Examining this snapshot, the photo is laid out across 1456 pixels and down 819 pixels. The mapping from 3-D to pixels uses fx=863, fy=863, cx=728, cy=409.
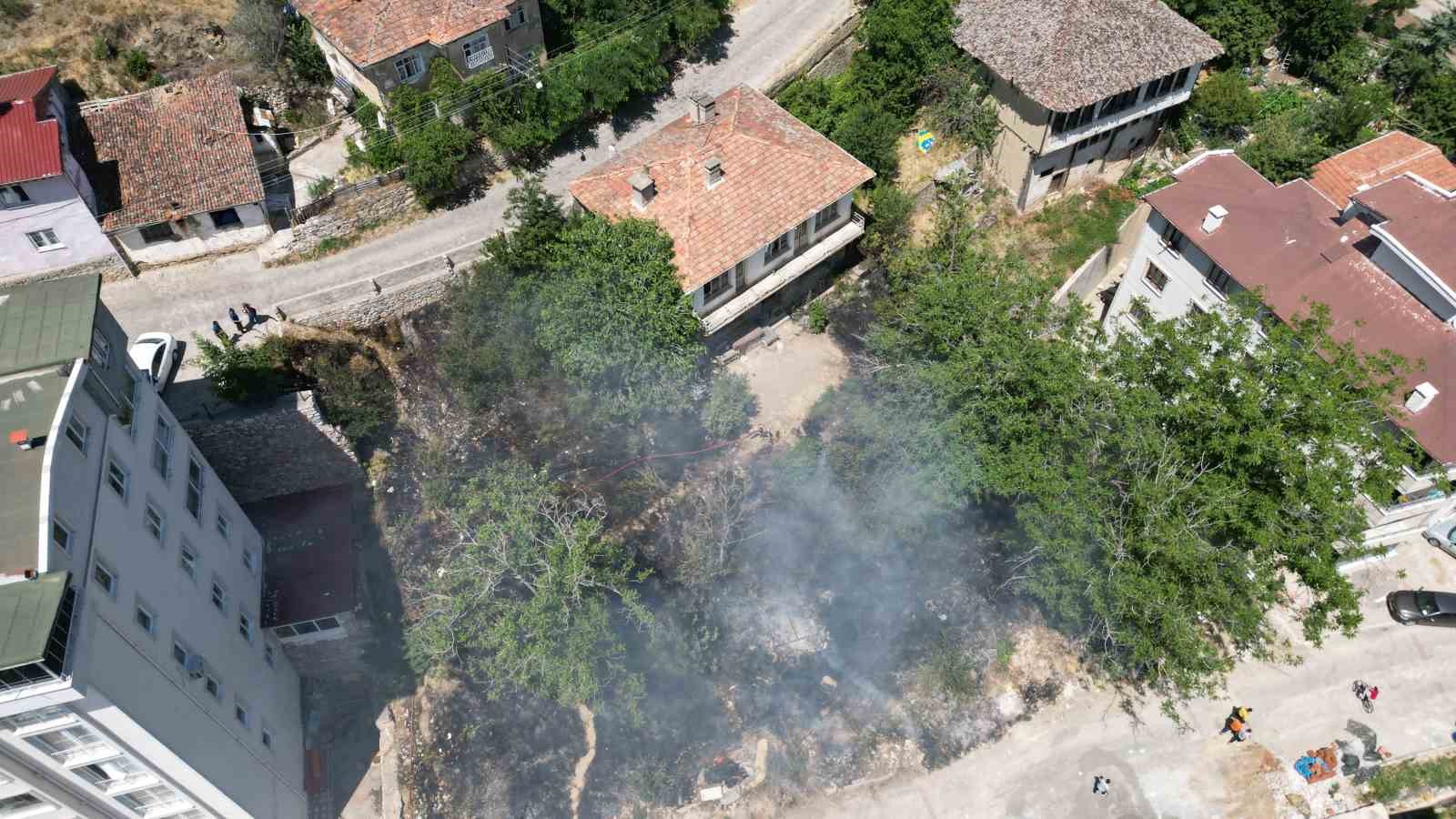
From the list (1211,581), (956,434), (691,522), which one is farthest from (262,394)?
(1211,581)

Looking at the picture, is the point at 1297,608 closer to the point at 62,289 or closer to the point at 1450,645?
the point at 1450,645

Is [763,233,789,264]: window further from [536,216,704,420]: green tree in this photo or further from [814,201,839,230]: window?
[536,216,704,420]: green tree

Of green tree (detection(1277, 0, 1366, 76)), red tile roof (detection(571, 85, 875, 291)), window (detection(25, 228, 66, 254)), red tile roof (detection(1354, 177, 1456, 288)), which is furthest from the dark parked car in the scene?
window (detection(25, 228, 66, 254))

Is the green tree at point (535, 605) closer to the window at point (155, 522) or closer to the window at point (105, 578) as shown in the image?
the window at point (155, 522)

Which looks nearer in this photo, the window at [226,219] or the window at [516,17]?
the window at [226,219]

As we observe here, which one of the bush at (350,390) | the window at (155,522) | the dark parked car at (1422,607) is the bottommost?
the dark parked car at (1422,607)

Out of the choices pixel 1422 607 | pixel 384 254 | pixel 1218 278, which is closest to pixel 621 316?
pixel 384 254

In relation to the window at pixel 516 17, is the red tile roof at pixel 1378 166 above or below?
below

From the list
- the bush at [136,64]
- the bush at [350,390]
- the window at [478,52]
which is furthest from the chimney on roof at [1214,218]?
the bush at [136,64]

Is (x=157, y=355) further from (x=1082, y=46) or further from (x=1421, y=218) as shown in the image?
(x=1421, y=218)
